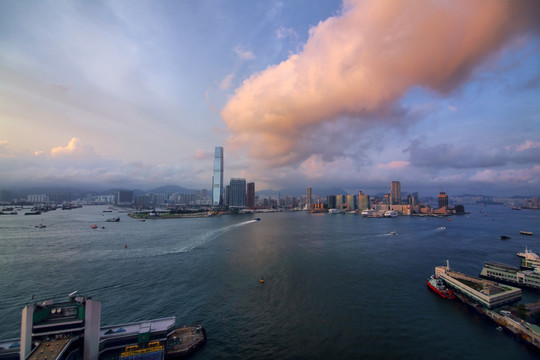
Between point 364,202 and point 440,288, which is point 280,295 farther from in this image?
point 364,202

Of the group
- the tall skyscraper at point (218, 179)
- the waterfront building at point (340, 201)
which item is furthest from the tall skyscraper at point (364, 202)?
the tall skyscraper at point (218, 179)

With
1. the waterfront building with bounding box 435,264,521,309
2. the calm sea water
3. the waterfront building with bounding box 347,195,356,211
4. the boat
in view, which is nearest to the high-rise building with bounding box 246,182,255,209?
the waterfront building with bounding box 347,195,356,211

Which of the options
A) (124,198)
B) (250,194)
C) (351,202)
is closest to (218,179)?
(250,194)

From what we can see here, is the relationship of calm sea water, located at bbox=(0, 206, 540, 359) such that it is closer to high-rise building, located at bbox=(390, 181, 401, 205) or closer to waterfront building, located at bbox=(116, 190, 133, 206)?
high-rise building, located at bbox=(390, 181, 401, 205)

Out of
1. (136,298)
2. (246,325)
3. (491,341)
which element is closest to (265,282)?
(246,325)

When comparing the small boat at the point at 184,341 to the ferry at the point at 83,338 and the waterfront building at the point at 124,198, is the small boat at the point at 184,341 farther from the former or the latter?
the waterfront building at the point at 124,198

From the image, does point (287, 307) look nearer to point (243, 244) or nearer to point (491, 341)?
point (491, 341)
